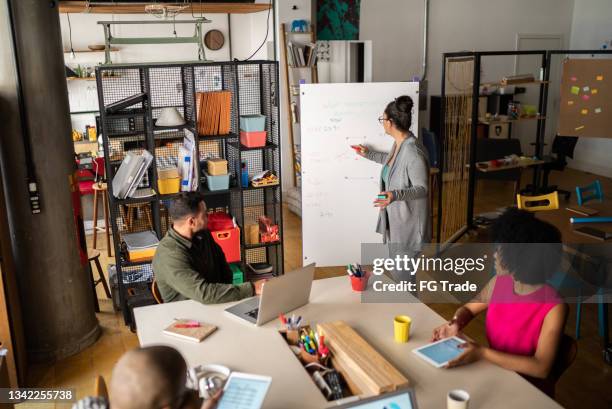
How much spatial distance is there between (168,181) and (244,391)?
250cm

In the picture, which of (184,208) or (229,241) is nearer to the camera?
(184,208)

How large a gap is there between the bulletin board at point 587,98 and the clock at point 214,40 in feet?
18.5

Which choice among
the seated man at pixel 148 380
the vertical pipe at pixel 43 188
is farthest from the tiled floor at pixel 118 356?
the seated man at pixel 148 380

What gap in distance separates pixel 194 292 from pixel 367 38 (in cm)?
663

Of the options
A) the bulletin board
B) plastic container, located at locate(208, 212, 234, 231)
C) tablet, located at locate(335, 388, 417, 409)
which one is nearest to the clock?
plastic container, located at locate(208, 212, 234, 231)

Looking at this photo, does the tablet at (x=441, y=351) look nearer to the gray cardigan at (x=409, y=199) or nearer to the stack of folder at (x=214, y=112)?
the gray cardigan at (x=409, y=199)

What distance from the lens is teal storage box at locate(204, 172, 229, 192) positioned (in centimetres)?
438

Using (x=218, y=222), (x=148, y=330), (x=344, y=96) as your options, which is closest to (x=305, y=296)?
(x=148, y=330)

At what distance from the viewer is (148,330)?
104 inches

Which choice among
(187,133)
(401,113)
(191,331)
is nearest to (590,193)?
(401,113)

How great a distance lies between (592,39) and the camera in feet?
31.2

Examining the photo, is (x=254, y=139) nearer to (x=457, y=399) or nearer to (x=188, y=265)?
(x=188, y=265)

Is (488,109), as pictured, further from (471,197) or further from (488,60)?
(471,197)

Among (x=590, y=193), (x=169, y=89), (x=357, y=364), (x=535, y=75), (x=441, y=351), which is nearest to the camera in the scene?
(x=357, y=364)
